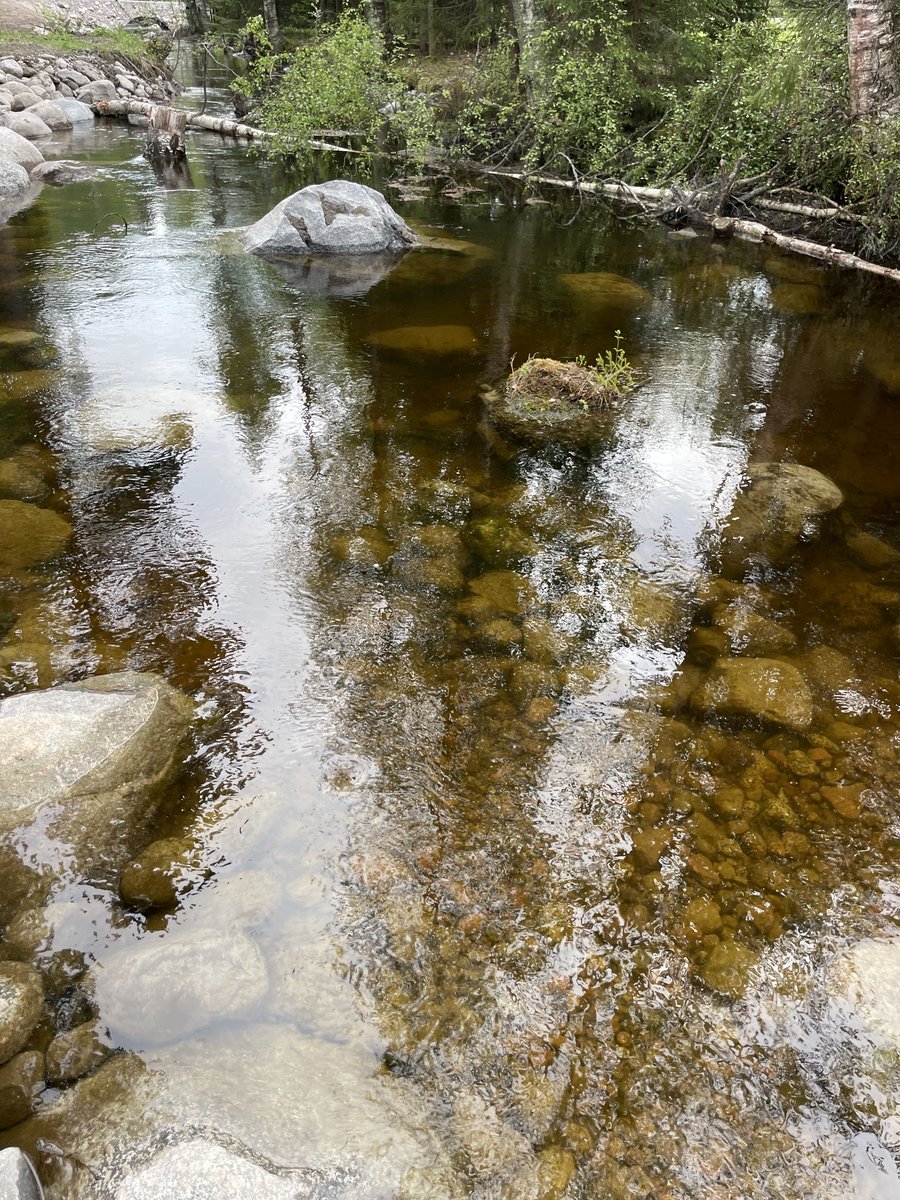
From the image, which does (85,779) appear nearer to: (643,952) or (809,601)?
(643,952)

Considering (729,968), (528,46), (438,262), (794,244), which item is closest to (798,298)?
(794,244)

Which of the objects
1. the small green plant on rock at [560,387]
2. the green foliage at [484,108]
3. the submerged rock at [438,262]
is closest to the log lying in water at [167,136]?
the green foliage at [484,108]

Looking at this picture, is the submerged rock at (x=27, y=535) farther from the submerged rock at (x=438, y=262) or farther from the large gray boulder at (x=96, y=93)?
the large gray boulder at (x=96, y=93)

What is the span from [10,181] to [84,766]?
1385 centimetres

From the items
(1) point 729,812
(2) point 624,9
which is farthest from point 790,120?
(1) point 729,812

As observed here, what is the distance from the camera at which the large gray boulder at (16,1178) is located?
1.81 metres

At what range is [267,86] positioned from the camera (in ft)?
67.2

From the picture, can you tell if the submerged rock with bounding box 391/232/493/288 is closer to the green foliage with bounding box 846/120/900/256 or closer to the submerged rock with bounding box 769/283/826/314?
the submerged rock with bounding box 769/283/826/314

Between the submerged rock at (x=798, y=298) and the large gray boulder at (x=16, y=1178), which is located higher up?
the submerged rock at (x=798, y=298)

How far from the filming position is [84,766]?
3.18 meters

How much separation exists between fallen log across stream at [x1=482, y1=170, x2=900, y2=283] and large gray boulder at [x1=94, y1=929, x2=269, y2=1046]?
12.1m

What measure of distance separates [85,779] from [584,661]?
7.93 ft

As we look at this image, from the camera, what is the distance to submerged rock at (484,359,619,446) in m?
6.45

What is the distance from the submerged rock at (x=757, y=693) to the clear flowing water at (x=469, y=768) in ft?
0.32
